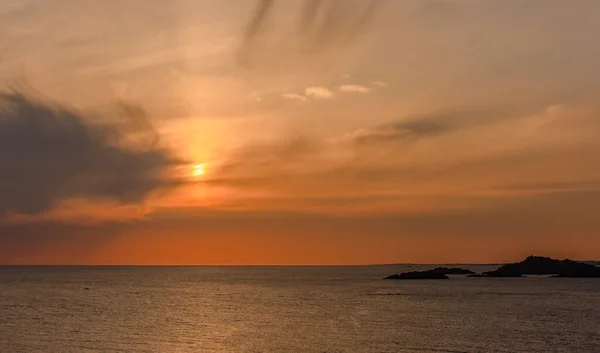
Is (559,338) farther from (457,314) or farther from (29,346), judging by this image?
(29,346)

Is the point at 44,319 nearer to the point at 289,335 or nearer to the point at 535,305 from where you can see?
the point at 289,335

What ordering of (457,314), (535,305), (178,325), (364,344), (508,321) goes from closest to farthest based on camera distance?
(364,344), (178,325), (508,321), (457,314), (535,305)

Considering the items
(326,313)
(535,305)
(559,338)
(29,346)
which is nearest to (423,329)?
(559,338)

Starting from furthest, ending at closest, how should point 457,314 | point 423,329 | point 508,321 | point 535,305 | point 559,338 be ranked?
point 535,305
point 457,314
point 508,321
point 423,329
point 559,338

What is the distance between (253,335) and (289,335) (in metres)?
4.29

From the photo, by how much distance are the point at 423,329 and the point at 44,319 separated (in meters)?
53.8

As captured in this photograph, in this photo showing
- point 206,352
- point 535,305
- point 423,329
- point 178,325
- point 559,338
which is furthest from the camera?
point 535,305

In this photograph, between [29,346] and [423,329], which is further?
[423,329]

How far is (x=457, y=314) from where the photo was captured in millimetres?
101750

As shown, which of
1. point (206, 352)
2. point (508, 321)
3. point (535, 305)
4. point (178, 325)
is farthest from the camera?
point (535, 305)

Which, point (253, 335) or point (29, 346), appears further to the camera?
point (253, 335)

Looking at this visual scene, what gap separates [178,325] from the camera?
278 ft

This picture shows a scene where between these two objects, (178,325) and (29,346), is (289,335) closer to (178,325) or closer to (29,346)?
(178,325)

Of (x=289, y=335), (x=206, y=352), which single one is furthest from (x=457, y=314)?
(x=206, y=352)
